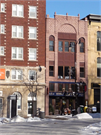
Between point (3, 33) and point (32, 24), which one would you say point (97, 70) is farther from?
point (3, 33)

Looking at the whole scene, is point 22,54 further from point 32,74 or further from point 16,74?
point 32,74

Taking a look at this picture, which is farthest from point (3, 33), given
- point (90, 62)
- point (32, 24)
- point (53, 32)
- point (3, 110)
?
point (90, 62)

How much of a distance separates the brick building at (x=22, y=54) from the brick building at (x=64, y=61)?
55.3 inches

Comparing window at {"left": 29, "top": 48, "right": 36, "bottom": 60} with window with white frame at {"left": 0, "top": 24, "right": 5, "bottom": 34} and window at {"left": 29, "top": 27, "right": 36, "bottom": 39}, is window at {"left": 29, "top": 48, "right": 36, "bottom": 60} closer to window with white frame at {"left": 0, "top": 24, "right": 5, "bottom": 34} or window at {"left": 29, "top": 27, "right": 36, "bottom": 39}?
window at {"left": 29, "top": 27, "right": 36, "bottom": 39}

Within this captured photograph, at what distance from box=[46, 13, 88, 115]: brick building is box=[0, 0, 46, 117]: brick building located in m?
1.40

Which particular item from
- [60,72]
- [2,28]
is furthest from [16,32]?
[60,72]

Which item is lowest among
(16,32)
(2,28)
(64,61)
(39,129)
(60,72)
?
(39,129)

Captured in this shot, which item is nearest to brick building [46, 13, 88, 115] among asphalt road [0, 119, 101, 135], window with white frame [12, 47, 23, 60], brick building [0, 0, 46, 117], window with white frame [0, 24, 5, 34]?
brick building [0, 0, 46, 117]

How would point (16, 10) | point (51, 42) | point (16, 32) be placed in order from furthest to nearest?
point (51, 42) → point (16, 10) → point (16, 32)

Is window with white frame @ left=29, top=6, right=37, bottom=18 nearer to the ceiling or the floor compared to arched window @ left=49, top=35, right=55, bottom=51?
nearer to the ceiling

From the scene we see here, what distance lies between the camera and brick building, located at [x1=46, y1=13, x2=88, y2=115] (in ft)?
148

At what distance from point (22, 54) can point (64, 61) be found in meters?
6.69

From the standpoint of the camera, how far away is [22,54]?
43.9m

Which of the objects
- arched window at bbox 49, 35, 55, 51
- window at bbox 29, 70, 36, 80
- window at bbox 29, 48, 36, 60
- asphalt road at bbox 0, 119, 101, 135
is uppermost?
arched window at bbox 49, 35, 55, 51
